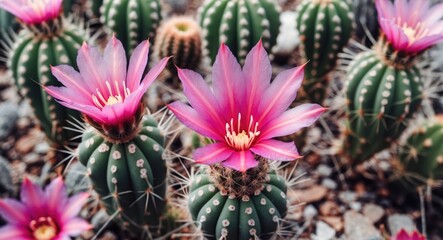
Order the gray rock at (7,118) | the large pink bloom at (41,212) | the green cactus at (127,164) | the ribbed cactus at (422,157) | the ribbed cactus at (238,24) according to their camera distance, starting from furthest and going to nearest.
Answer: the gray rock at (7,118), the ribbed cactus at (422,157), the ribbed cactus at (238,24), the large pink bloom at (41,212), the green cactus at (127,164)

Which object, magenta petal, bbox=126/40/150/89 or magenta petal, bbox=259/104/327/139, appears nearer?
magenta petal, bbox=259/104/327/139

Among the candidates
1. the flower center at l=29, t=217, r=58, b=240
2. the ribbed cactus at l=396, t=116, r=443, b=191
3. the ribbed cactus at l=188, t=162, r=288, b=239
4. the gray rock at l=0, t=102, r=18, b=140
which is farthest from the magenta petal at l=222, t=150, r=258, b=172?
the gray rock at l=0, t=102, r=18, b=140

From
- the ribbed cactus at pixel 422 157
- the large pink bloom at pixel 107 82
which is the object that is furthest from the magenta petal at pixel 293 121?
the ribbed cactus at pixel 422 157

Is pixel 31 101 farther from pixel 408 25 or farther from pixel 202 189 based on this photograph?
pixel 408 25

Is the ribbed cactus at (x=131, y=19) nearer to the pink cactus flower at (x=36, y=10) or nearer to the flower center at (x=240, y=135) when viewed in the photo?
the pink cactus flower at (x=36, y=10)

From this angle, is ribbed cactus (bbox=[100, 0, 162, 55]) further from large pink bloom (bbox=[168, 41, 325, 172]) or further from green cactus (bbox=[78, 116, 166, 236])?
large pink bloom (bbox=[168, 41, 325, 172])

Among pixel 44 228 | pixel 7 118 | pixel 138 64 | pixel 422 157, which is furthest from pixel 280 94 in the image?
pixel 7 118
